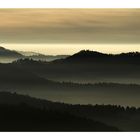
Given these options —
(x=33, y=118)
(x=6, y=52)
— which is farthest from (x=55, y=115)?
(x=6, y=52)

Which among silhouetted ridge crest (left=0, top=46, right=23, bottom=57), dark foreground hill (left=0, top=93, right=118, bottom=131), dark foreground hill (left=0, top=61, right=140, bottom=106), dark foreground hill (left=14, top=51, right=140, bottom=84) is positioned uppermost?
silhouetted ridge crest (left=0, top=46, right=23, bottom=57)

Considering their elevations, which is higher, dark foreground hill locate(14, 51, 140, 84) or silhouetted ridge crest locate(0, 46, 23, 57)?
silhouetted ridge crest locate(0, 46, 23, 57)

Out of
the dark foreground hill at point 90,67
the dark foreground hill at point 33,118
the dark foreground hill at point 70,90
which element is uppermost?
the dark foreground hill at point 90,67

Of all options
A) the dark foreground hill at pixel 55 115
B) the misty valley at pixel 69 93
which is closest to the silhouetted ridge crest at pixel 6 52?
the misty valley at pixel 69 93

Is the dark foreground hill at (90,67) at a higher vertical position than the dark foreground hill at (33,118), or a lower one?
higher

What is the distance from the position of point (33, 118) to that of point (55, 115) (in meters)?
0.15

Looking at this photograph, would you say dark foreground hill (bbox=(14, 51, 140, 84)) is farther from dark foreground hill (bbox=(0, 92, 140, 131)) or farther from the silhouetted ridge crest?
dark foreground hill (bbox=(0, 92, 140, 131))

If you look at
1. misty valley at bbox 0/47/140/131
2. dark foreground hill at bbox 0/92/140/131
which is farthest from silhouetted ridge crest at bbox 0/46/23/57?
dark foreground hill at bbox 0/92/140/131

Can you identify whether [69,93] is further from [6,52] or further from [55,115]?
[6,52]

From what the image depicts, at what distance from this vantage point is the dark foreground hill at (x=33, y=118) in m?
2.63

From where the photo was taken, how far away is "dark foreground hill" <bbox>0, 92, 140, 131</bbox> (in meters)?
2.62

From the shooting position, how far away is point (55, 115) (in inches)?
104

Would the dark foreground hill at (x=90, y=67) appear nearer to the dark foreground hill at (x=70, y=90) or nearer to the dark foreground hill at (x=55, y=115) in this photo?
the dark foreground hill at (x=70, y=90)

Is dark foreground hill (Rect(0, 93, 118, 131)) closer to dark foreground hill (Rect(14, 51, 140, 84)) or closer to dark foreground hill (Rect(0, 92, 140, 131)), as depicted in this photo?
dark foreground hill (Rect(0, 92, 140, 131))
